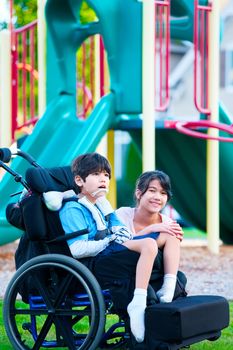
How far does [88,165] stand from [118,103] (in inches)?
190

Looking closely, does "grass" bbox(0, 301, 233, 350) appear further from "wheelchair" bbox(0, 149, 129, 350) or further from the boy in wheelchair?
the boy in wheelchair

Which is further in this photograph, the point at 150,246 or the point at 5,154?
the point at 5,154

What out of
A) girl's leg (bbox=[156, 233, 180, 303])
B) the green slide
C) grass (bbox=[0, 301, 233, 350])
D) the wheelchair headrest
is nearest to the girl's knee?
Result: girl's leg (bbox=[156, 233, 180, 303])

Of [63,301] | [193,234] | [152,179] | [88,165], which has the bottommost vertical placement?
[193,234]

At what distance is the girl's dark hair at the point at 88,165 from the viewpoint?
512 centimetres

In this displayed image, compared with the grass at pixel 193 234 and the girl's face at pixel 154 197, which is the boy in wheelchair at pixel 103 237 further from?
the grass at pixel 193 234

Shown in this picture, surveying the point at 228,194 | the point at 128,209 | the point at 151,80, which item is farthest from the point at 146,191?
the point at 228,194

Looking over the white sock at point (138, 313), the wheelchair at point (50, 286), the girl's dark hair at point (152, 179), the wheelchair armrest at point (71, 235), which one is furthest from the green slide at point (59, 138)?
the white sock at point (138, 313)

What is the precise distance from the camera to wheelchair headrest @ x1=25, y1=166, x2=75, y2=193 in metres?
5.02

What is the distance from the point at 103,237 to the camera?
5.11m

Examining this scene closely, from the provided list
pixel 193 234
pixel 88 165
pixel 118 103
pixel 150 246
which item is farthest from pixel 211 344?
pixel 193 234

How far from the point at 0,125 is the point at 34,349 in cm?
694

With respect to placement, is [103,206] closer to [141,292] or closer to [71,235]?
[71,235]

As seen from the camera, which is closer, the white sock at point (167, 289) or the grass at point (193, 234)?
the white sock at point (167, 289)
